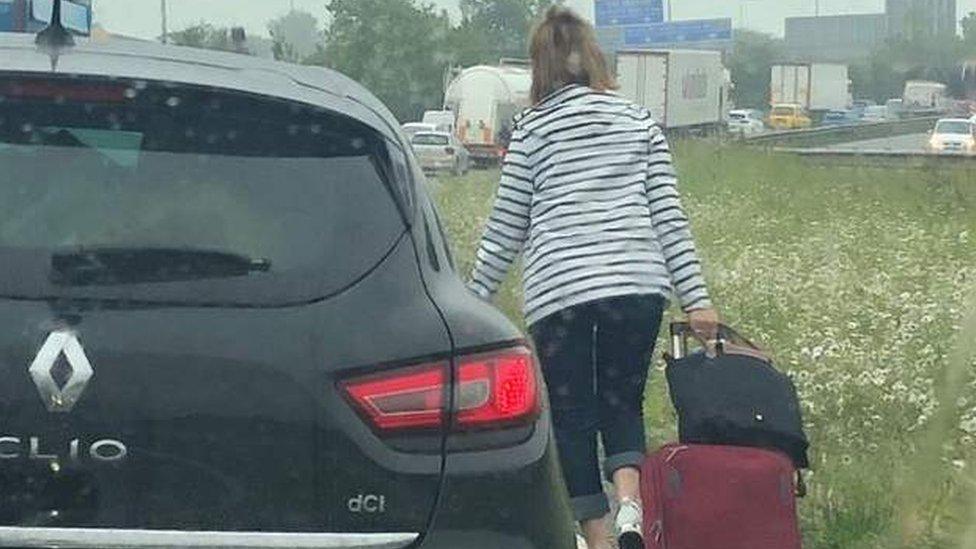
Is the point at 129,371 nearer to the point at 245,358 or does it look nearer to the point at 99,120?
the point at 245,358

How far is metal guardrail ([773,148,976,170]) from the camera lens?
3014 cm

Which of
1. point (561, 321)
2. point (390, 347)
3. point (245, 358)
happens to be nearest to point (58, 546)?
point (245, 358)

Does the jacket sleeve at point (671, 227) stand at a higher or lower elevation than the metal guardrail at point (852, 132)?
higher

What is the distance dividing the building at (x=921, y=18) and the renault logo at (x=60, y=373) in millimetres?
11595

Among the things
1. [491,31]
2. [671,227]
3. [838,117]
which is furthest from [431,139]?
[671,227]

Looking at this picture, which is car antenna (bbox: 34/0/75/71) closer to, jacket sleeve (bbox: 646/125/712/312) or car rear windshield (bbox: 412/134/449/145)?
jacket sleeve (bbox: 646/125/712/312)

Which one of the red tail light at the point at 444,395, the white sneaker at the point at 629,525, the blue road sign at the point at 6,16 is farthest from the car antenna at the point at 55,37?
the blue road sign at the point at 6,16

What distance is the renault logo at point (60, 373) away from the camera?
11.5 ft

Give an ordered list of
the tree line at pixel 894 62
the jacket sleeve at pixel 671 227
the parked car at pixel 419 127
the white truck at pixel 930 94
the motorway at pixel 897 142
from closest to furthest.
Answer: the tree line at pixel 894 62, the jacket sleeve at pixel 671 227, the white truck at pixel 930 94, the motorway at pixel 897 142, the parked car at pixel 419 127

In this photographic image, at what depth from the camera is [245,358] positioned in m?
3.61

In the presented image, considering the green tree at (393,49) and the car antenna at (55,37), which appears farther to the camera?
the green tree at (393,49)

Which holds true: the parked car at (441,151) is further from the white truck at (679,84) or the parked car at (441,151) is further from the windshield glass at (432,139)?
the white truck at (679,84)

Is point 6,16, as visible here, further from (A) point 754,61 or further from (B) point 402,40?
(A) point 754,61

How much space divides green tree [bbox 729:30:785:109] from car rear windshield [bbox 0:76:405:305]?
3360 cm
